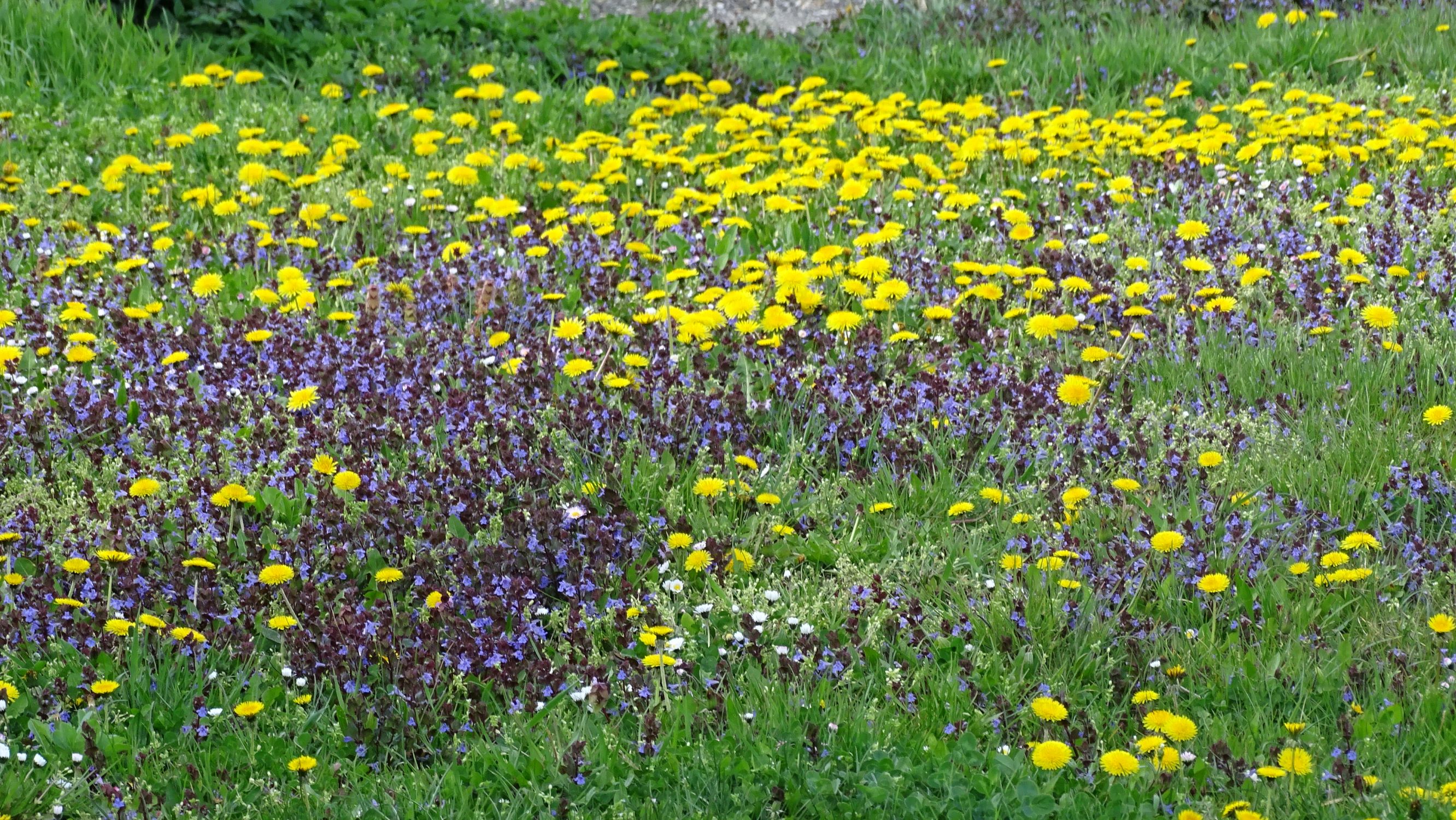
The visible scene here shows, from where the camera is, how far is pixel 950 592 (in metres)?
3.74

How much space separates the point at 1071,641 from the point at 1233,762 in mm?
705

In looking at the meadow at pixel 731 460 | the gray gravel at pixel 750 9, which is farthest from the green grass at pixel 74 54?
the gray gravel at pixel 750 9

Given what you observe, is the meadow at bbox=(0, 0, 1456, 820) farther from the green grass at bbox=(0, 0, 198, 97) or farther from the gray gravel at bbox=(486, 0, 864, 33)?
the gray gravel at bbox=(486, 0, 864, 33)

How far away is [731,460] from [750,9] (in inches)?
343

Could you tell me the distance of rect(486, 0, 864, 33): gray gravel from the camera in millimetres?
11852

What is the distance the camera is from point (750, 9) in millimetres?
12359

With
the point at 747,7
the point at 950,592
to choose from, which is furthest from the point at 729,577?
the point at 747,7

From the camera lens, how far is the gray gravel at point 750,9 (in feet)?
38.9

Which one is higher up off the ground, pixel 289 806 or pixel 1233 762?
pixel 1233 762

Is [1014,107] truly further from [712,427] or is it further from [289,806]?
[289,806]

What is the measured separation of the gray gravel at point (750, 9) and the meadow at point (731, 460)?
3989 mm

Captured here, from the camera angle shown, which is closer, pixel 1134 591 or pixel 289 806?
pixel 289 806

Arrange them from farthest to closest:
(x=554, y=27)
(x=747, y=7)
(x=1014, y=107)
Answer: (x=747, y=7), (x=554, y=27), (x=1014, y=107)

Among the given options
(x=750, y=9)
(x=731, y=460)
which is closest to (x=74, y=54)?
(x=750, y=9)
